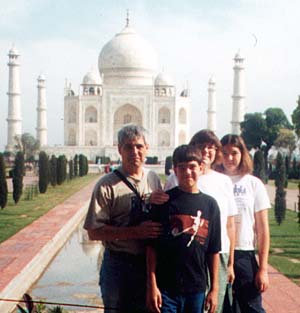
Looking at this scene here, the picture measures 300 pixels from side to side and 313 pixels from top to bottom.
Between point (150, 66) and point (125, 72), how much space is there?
1.66 metres

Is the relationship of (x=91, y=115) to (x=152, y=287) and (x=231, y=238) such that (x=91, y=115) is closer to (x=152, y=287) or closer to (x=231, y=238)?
(x=231, y=238)

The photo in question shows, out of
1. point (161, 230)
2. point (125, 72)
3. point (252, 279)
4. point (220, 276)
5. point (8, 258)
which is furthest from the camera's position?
point (125, 72)

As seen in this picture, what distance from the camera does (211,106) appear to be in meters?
36.6

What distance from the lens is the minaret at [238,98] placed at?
111ft

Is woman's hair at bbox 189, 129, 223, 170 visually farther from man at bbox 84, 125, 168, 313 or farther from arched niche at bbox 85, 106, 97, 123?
arched niche at bbox 85, 106, 97, 123

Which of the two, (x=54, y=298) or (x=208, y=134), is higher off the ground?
(x=208, y=134)

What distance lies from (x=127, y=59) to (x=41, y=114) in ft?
20.0

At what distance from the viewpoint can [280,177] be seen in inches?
331

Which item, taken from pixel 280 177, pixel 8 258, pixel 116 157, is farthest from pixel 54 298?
pixel 116 157

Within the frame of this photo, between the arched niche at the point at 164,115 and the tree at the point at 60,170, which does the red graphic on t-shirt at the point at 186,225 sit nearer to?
the tree at the point at 60,170

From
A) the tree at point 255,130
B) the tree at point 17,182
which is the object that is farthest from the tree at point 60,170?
the tree at point 255,130

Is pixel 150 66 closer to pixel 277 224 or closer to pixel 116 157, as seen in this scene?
pixel 116 157

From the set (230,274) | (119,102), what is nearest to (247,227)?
(230,274)

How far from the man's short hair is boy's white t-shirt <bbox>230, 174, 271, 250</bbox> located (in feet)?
1.86
